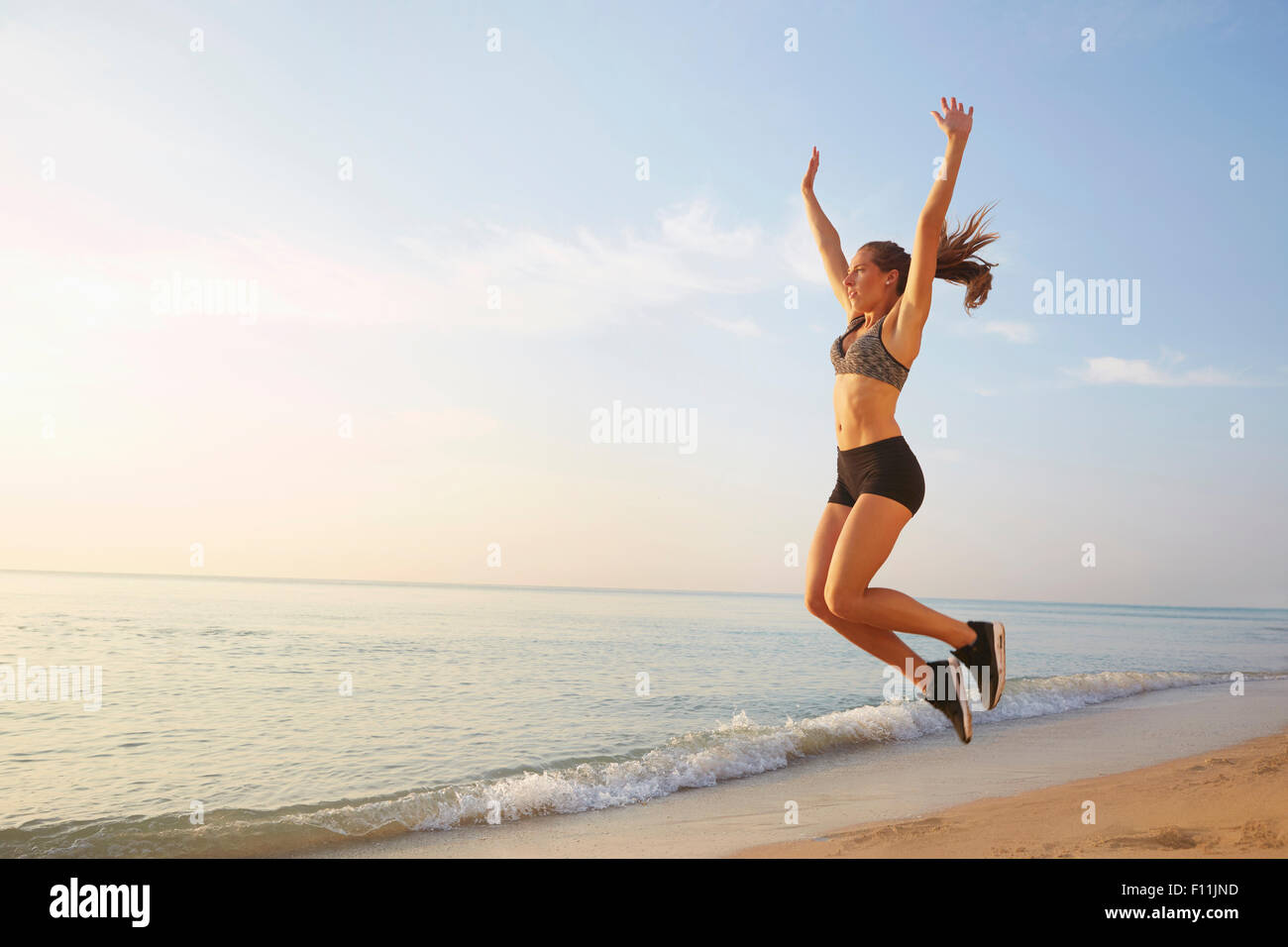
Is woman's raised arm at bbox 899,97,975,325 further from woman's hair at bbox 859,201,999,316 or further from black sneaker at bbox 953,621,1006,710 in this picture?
black sneaker at bbox 953,621,1006,710

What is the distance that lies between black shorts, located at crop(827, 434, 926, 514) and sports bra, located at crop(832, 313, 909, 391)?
23cm

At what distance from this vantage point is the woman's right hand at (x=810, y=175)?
3.72 metres

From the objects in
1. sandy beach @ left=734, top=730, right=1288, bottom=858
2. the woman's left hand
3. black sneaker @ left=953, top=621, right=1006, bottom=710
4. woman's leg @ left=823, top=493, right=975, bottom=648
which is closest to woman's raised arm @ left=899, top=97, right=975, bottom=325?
the woman's left hand

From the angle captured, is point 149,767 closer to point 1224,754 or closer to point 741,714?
point 741,714

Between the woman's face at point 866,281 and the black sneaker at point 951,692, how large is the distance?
58.3 inches

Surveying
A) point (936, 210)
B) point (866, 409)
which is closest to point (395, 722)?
point (866, 409)

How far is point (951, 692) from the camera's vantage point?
333 cm

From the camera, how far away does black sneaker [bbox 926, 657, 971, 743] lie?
3277 mm

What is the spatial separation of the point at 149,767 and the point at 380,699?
409 centimetres

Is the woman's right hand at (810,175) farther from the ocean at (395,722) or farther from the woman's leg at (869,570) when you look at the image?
the ocean at (395,722)

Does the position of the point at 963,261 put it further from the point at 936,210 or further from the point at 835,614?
the point at 835,614

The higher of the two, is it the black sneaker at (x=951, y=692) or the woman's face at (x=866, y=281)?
the woman's face at (x=866, y=281)

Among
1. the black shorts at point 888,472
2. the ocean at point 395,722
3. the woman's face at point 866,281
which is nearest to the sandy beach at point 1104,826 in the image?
the ocean at point 395,722
